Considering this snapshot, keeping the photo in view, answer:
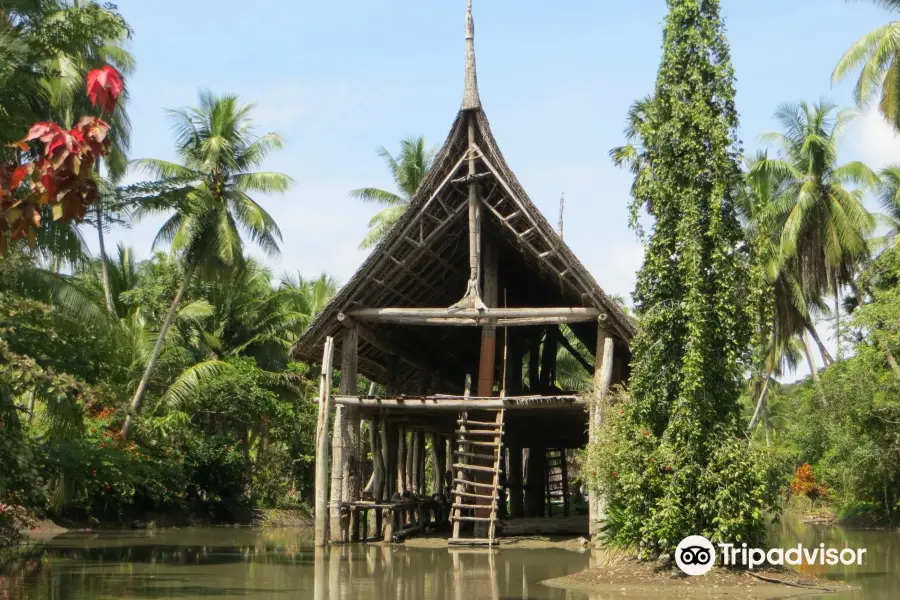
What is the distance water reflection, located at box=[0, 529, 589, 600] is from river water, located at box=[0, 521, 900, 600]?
0.01m

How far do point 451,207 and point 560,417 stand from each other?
6.40 meters

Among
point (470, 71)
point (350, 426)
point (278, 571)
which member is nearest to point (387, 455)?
point (350, 426)

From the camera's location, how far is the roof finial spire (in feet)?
60.3

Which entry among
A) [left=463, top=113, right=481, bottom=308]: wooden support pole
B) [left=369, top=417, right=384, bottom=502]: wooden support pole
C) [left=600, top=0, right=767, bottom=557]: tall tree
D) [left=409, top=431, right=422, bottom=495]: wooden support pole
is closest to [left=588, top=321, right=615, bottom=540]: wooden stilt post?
[left=463, top=113, right=481, bottom=308]: wooden support pole

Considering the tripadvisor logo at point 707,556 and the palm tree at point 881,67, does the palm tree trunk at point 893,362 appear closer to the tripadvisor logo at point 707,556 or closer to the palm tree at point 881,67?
the palm tree at point 881,67

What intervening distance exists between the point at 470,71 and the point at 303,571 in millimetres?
9300

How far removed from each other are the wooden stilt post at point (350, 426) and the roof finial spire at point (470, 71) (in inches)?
184

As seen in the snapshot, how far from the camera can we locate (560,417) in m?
23.2

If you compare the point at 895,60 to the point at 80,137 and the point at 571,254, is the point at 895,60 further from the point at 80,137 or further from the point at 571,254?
the point at 80,137

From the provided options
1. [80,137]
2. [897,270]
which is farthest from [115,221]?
[897,270]

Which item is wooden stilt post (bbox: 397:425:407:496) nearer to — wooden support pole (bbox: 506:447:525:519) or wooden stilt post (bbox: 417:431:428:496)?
wooden stilt post (bbox: 417:431:428:496)

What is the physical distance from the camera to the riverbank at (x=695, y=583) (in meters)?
11.4

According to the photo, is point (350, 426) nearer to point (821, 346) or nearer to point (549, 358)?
point (549, 358)

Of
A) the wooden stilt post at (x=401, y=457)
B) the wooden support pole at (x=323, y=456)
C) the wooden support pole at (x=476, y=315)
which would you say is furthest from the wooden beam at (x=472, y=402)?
the wooden stilt post at (x=401, y=457)
